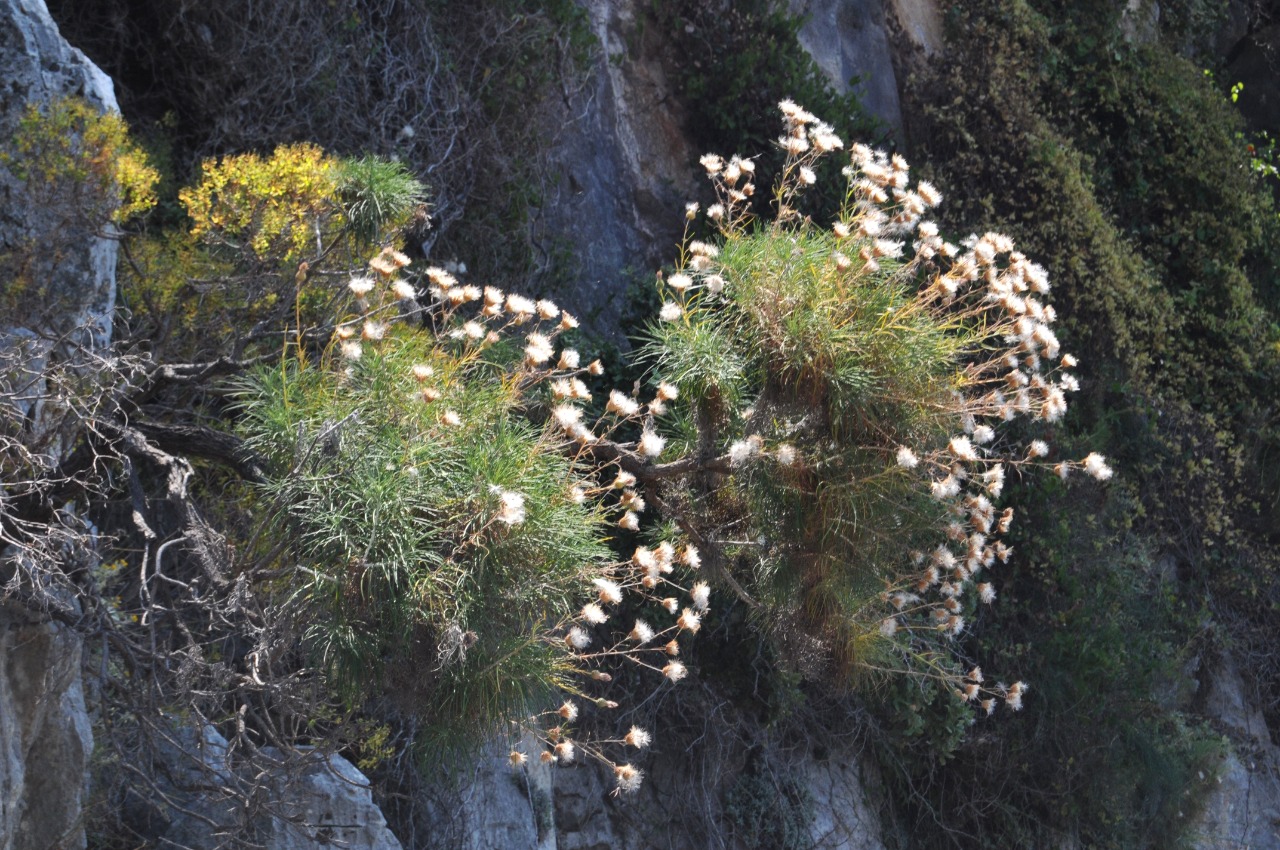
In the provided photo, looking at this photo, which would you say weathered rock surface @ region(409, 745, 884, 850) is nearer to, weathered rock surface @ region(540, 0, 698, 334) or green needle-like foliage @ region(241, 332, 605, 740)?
green needle-like foliage @ region(241, 332, 605, 740)

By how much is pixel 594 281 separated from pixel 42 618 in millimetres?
3311

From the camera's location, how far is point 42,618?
3.34 meters

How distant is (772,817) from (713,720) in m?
0.55

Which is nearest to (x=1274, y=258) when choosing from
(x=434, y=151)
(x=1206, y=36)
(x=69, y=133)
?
(x=1206, y=36)

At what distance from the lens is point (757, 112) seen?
Answer: 6.60m

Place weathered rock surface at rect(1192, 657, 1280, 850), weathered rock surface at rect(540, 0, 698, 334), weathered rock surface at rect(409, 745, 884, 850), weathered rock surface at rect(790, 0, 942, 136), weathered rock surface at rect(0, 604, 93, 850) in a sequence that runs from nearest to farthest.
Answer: weathered rock surface at rect(0, 604, 93, 850) → weathered rock surface at rect(409, 745, 884, 850) → weathered rock surface at rect(540, 0, 698, 334) → weathered rock surface at rect(1192, 657, 1280, 850) → weathered rock surface at rect(790, 0, 942, 136)

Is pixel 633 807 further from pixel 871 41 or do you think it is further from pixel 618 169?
pixel 871 41

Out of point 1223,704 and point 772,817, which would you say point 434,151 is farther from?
point 1223,704

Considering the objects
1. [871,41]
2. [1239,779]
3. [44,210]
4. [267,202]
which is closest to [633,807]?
[267,202]

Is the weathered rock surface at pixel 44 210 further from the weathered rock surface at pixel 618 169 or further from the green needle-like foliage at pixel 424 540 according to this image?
the weathered rock surface at pixel 618 169

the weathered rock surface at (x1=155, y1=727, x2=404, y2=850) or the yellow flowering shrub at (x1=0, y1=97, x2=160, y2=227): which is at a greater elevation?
the yellow flowering shrub at (x1=0, y1=97, x2=160, y2=227)

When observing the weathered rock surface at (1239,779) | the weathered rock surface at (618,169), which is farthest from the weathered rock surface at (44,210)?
the weathered rock surface at (1239,779)

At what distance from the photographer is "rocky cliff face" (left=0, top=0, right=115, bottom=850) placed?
10.9 feet

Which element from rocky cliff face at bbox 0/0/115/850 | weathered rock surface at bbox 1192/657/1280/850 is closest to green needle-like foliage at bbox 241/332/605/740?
rocky cliff face at bbox 0/0/115/850
